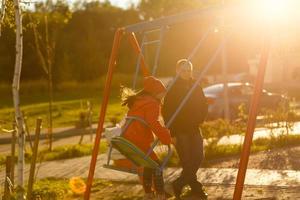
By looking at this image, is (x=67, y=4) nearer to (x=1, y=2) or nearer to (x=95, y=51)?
(x=1, y=2)

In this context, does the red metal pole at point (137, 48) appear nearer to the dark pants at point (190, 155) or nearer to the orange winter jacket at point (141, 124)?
the dark pants at point (190, 155)

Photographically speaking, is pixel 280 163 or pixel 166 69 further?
pixel 166 69

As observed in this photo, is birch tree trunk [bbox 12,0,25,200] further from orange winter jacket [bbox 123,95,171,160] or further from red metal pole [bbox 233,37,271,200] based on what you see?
red metal pole [bbox 233,37,271,200]

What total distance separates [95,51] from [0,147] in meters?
37.9

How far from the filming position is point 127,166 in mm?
7477

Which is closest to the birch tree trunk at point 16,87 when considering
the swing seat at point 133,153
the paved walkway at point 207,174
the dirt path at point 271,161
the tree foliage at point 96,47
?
the swing seat at point 133,153

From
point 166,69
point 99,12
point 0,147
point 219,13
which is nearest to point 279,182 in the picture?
point 219,13

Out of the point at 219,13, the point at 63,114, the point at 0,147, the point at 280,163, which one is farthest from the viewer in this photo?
the point at 63,114

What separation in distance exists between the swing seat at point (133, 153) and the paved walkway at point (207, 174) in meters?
2.09

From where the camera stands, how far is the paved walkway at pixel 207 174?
9078mm

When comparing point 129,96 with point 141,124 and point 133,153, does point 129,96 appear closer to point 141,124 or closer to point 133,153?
point 141,124

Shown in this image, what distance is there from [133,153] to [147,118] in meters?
0.41

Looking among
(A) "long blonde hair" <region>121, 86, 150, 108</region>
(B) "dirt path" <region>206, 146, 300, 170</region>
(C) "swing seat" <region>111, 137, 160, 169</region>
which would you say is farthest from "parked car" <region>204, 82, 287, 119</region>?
(C) "swing seat" <region>111, 137, 160, 169</region>

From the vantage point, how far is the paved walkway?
908 cm
